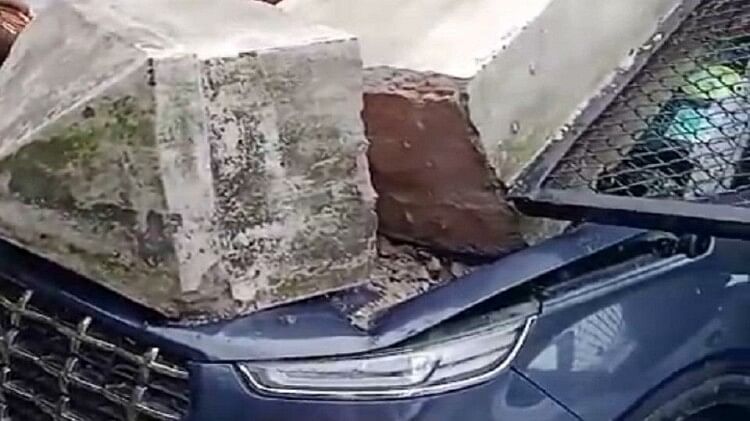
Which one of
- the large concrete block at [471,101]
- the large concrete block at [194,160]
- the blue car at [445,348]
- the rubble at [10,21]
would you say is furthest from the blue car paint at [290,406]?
the rubble at [10,21]

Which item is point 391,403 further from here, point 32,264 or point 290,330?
point 32,264

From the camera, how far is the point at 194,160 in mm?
2562

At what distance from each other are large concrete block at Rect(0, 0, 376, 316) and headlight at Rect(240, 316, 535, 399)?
0.72 feet

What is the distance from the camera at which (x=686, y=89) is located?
10.6ft

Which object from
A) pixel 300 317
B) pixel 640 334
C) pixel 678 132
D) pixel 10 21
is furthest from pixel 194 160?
pixel 10 21

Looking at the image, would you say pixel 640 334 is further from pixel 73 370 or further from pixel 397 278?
pixel 73 370

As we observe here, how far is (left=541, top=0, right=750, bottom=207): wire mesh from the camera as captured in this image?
2.97 meters

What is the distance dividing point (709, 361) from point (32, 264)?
1.61 m

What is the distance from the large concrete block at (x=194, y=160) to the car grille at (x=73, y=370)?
11 cm

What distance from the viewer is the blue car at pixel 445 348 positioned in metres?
2.53

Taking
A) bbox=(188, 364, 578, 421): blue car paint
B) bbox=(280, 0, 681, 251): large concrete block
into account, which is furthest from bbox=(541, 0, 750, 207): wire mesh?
bbox=(188, 364, 578, 421): blue car paint

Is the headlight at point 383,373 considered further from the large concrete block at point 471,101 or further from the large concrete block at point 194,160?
the large concrete block at point 471,101

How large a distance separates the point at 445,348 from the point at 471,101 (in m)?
0.60

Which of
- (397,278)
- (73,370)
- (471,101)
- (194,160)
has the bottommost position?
(73,370)
